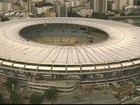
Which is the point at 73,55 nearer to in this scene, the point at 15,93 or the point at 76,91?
the point at 76,91

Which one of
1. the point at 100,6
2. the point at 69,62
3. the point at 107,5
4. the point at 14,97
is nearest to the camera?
the point at 14,97

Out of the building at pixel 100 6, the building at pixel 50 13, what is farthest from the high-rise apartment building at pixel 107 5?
the building at pixel 50 13

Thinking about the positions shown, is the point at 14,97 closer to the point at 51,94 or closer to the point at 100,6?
the point at 51,94

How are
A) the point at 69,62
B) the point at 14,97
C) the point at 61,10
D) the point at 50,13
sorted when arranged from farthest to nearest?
the point at 61,10 → the point at 50,13 → the point at 69,62 → the point at 14,97

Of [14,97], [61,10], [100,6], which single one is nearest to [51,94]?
[14,97]

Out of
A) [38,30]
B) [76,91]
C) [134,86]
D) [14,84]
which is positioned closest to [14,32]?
[38,30]

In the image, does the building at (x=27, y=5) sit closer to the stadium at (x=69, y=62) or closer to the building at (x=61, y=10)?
the building at (x=61, y=10)

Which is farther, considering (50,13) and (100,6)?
A: (100,6)

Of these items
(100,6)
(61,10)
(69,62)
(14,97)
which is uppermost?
(100,6)

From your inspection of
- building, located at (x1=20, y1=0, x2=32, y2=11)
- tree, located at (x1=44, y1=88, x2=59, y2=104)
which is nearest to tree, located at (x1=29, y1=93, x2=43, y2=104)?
tree, located at (x1=44, y1=88, x2=59, y2=104)

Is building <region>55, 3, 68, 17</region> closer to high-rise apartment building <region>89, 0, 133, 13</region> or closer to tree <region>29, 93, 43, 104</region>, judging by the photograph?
high-rise apartment building <region>89, 0, 133, 13</region>
